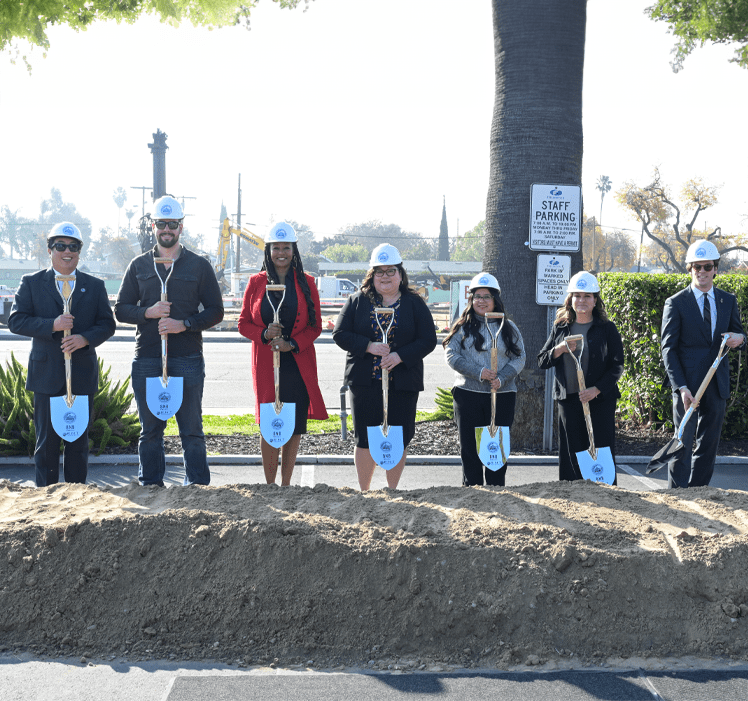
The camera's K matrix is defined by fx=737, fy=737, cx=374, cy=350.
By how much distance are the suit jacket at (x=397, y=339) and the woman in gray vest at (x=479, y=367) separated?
244 mm

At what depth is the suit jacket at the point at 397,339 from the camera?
16.6ft

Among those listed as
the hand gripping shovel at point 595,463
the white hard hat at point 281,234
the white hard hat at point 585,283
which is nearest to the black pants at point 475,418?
the hand gripping shovel at point 595,463

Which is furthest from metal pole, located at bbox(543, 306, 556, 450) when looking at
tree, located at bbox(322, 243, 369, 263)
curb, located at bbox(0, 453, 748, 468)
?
tree, located at bbox(322, 243, 369, 263)

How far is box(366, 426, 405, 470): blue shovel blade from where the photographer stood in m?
5.05

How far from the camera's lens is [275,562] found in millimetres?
3631

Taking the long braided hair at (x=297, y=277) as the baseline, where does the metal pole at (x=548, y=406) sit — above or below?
below

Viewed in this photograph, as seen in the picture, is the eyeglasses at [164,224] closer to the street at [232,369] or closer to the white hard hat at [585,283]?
the white hard hat at [585,283]

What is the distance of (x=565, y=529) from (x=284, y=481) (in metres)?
2.15

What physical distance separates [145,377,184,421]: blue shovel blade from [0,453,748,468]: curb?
2.16 m

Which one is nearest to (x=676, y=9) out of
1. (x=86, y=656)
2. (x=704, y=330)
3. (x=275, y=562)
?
(x=704, y=330)

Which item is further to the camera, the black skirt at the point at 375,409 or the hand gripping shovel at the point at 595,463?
the hand gripping shovel at the point at 595,463

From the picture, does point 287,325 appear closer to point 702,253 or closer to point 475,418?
point 475,418

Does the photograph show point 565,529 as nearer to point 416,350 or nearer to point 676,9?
point 416,350

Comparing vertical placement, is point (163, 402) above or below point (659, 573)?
above
